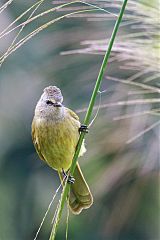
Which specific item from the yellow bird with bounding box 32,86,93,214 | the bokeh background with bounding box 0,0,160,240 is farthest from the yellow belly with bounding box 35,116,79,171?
the bokeh background with bounding box 0,0,160,240

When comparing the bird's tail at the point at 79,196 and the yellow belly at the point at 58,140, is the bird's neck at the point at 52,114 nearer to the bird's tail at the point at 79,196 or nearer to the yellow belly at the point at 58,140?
the yellow belly at the point at 58,140

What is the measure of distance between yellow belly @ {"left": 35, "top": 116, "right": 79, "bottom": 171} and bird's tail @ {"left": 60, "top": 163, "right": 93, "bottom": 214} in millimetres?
95

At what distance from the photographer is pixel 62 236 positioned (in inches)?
231

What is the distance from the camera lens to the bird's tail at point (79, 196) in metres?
2.49

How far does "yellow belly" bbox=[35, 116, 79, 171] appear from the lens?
263 centimetres

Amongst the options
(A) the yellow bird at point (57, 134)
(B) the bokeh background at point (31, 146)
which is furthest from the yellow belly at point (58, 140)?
(B) the bokeh background at point (31, 146)

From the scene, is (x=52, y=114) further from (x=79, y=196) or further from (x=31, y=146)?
(x=31, y=146)

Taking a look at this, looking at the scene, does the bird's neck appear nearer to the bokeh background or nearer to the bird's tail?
the bird's tail

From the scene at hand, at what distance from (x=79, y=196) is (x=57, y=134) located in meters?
0.24

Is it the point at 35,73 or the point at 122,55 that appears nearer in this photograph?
the point at 122,55

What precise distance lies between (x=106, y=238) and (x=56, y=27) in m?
1.65

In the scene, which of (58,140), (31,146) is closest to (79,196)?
(58,140)

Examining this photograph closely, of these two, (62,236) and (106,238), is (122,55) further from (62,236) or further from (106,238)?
(62,236)

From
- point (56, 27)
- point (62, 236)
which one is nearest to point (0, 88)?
point (56, 27)
